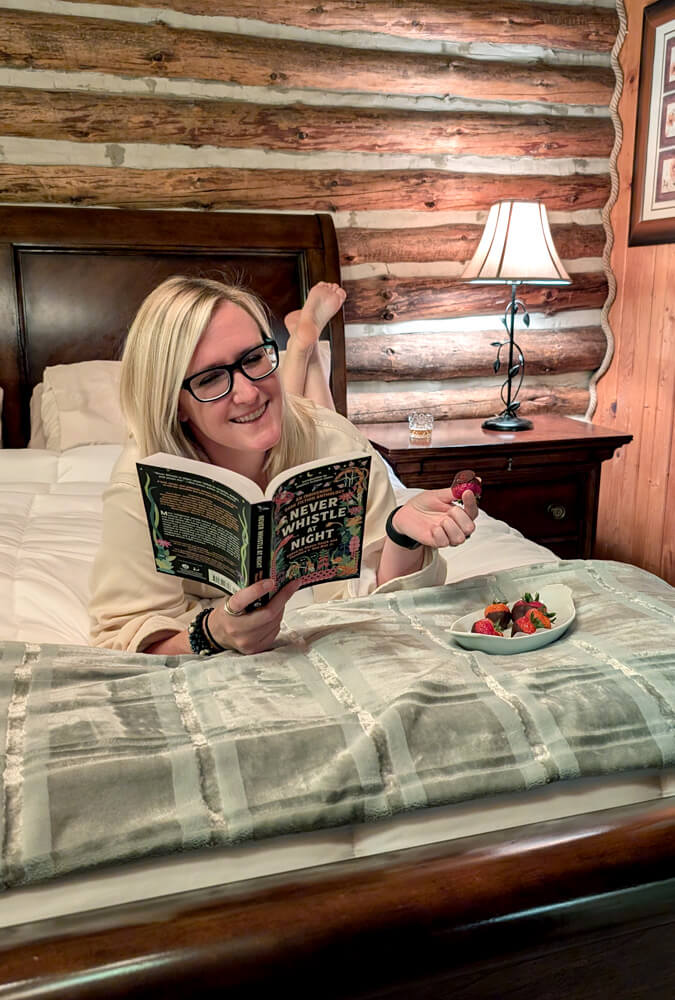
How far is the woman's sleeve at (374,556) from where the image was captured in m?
1.48

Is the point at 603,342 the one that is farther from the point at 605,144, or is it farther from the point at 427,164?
the point at 427,164

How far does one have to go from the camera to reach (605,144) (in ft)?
11.1

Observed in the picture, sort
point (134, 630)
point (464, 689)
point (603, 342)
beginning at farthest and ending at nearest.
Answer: point (603, 342), point (134, 630), point (464, 689)

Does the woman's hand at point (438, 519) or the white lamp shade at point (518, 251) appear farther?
the white lamp shade at point (518, 251)

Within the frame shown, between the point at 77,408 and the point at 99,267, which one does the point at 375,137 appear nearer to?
the point at 99,267

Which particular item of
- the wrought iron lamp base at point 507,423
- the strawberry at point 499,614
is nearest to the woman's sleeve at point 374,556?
the strawberry at point 499,614

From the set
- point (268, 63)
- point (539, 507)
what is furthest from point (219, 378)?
point (268, 63)

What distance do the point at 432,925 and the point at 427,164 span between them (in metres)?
3.00

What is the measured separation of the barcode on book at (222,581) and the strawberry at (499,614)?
0.38 metres

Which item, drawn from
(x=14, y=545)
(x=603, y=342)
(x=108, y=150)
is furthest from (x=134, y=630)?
(x=603, y=342)

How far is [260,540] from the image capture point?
1.04 m

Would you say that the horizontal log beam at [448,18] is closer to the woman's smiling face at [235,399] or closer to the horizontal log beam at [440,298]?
the horizontal log beam at [440,298]

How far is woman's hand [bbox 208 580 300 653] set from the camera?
1091 millimetres

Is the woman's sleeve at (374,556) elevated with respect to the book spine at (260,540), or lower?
lower
